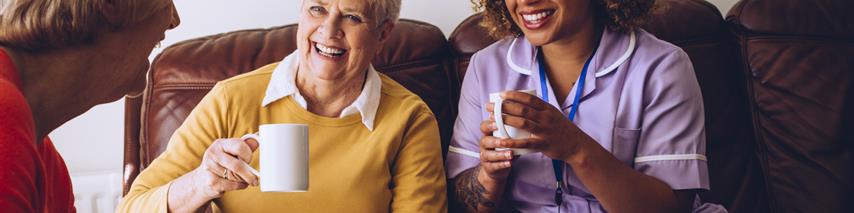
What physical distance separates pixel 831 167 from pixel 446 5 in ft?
3.48

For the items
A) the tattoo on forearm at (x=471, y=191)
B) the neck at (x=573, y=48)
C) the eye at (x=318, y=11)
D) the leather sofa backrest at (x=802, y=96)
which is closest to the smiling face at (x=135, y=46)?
the eye at (x=318, y=11)

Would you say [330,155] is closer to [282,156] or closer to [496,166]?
[496,166]

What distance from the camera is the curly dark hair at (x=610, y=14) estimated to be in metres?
1.93

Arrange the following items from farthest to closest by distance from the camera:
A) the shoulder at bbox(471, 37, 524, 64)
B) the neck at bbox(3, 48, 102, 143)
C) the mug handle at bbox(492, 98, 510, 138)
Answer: the shoulder at bbox(471, 37, 524, 64) < the mug handle at bbox(492, 98, 510, 138) < the neck at bbox(3, 48, 102, 143)

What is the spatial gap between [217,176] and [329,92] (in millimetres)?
435

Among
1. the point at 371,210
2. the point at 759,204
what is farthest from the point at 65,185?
the point at 759,204

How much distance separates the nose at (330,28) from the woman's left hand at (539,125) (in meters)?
0.38

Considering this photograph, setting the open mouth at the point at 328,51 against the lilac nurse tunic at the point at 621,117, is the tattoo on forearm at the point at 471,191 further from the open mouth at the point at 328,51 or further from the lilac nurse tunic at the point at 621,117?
the open mouth at the point at 328,51

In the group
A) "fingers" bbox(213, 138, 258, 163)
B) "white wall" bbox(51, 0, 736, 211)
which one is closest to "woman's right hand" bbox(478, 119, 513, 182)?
"fingers" bbox(213, 138, 258, 163)

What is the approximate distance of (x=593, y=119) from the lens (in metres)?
1.90

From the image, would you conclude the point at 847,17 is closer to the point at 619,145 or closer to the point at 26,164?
the point at 619,145

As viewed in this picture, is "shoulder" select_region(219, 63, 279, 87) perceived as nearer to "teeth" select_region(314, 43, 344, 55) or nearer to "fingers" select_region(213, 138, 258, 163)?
"teeth" select_region(314, 43, 344, 55)

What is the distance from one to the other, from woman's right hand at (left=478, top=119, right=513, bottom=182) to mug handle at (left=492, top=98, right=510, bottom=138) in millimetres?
22

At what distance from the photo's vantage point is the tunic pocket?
1.87 metres
